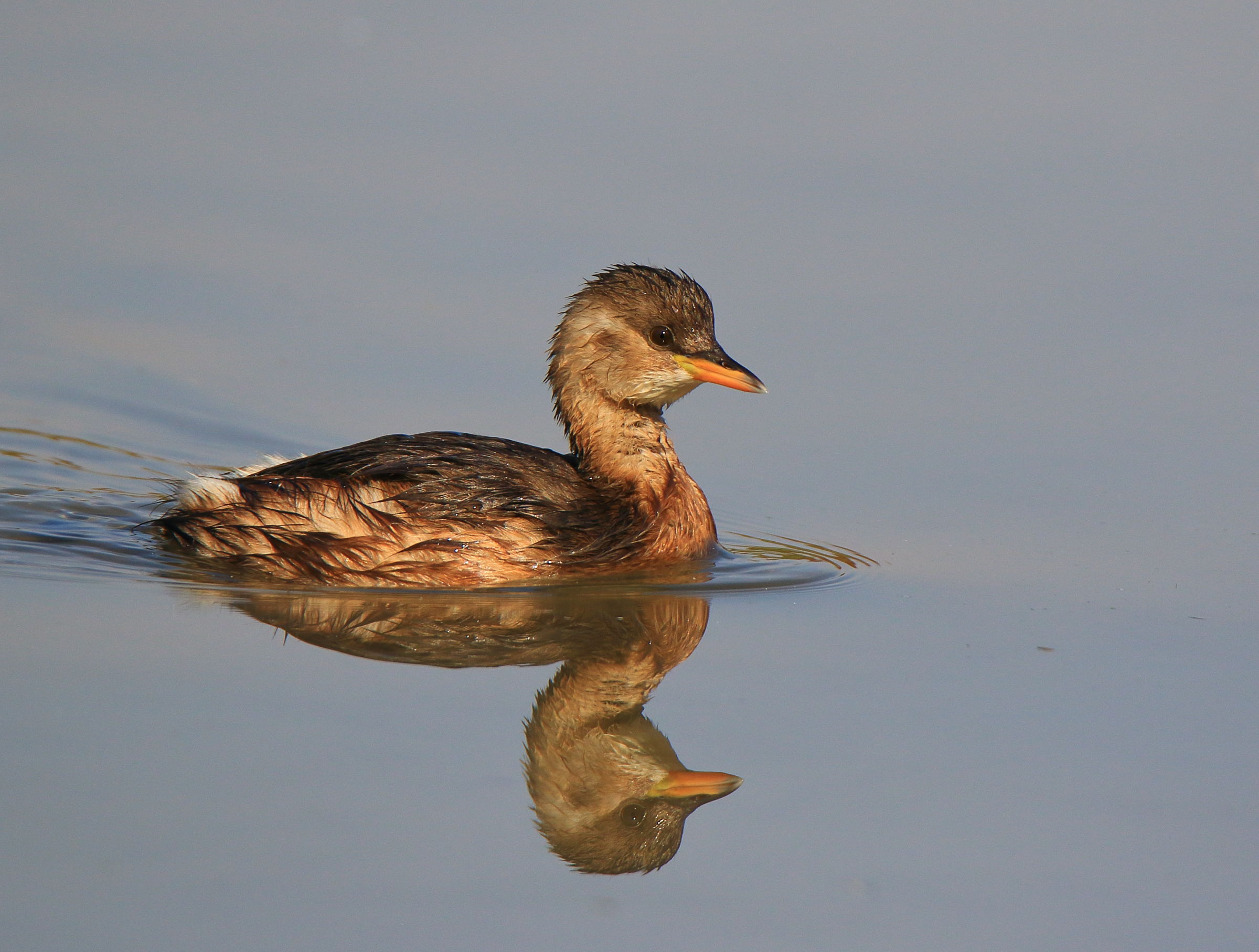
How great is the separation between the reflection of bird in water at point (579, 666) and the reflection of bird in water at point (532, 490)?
29 centimetres

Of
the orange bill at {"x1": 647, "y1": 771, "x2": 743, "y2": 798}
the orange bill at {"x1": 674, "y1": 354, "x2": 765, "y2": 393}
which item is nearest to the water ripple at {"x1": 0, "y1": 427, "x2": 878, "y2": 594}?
the orange bill at {"x1": 674, "y1": 354, "x2": 765, "y2": 393}

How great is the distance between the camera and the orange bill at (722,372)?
850 centimetres

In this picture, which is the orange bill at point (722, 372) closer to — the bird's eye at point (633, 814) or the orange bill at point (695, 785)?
the orange bill at point (695, 785)

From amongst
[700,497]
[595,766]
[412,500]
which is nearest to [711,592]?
[700,497]

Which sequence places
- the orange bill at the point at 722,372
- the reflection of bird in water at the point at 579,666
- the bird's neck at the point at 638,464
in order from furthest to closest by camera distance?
the bird's neck at the point at 638,464, the orange bill at the point at 722,372, the reflection of bird in water at the point at 579,666

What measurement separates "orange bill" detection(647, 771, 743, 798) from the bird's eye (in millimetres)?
71

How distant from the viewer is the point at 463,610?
25.1 feet

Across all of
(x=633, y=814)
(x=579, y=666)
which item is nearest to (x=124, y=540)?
(x=579, y=666)

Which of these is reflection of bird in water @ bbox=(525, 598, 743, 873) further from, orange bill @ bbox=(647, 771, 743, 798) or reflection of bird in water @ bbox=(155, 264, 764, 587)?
reflection of bird in water @ bbox=(155, 264, 764, 587)

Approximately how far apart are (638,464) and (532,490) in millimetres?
685

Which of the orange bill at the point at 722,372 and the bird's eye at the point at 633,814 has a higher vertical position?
the orange bill at the point at 722,372

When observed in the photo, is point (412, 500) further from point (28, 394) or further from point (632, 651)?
point (28, 394)

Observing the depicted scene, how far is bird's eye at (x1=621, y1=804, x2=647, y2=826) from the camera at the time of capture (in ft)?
18.9

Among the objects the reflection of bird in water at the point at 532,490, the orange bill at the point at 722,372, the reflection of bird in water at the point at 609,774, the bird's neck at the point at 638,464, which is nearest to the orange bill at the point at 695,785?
the reflection of bird in water at the point at 609,774
